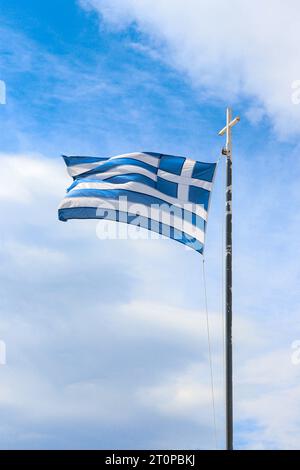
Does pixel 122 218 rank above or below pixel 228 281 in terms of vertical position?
above

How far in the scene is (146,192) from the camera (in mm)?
28609

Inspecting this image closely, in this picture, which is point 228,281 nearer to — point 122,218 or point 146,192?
point 122,218

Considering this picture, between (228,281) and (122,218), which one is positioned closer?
(228,281)

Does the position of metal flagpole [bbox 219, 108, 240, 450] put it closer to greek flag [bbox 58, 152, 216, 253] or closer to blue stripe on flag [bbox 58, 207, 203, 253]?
greek flag [bbox 58, 152, 216, 253]

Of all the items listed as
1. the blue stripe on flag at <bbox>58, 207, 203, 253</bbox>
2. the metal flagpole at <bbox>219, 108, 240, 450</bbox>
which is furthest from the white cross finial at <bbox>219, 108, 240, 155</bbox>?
the blue stripe on flag at <bbox>58, 207, 203, 253</bbox>

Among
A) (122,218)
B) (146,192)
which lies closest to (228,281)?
(122,218)

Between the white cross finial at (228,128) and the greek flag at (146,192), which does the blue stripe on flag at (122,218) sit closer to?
the greek flag at (146,192)

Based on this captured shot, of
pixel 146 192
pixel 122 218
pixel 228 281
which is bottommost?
pixel 228 281

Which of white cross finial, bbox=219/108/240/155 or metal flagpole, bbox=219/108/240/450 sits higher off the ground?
white cross finial, bbox=219/108/240/155

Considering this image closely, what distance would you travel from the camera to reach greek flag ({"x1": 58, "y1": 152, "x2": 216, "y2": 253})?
90.8 ft

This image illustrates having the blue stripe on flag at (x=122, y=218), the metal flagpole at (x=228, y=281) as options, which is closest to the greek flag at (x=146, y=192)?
the blue stripe on flag at (x=122, y=218)

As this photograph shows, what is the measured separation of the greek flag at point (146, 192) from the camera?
27688mm

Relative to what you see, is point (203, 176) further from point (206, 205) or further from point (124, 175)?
point (124, 175)
